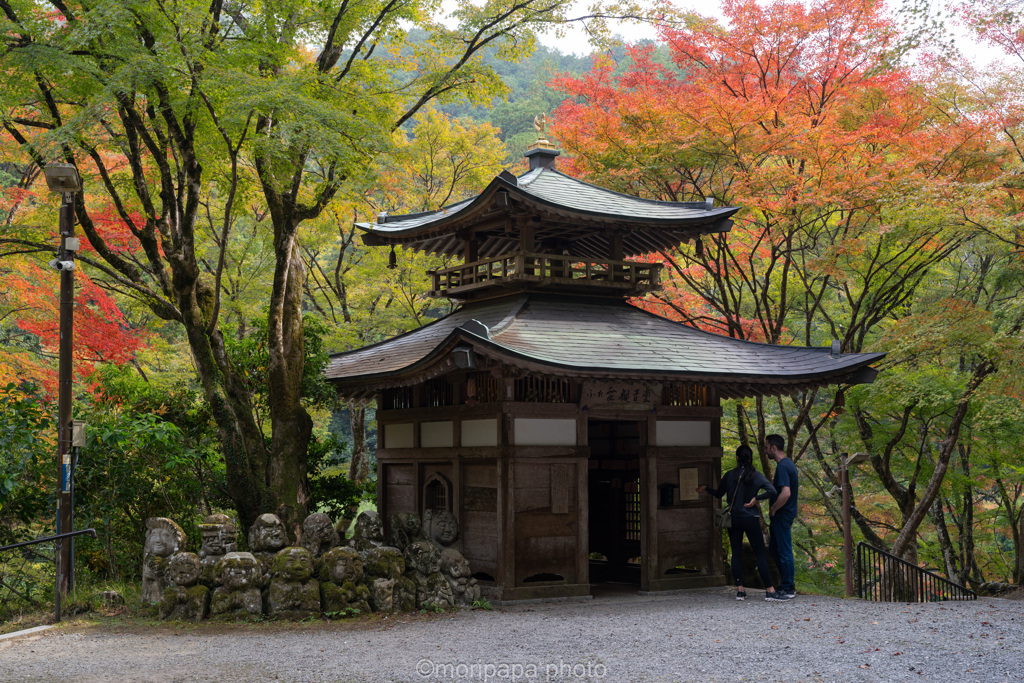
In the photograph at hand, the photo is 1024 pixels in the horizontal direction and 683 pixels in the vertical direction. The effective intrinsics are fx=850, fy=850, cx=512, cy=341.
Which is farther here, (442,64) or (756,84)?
(756,84)

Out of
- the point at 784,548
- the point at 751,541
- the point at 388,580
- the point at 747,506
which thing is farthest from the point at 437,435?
the point at 784,548

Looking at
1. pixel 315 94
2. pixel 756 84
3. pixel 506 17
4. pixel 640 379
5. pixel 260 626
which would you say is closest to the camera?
pixel 260 626

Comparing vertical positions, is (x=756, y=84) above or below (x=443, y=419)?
above

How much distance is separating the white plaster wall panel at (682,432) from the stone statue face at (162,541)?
19.9ft

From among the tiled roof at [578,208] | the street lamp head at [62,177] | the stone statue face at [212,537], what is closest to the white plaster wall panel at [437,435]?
the tiled roof at [578,208]

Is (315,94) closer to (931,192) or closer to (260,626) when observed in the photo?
(260,626)

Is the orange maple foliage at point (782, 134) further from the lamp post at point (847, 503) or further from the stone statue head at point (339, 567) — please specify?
the stone statue head at point (339, 567)

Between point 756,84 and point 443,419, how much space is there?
9.52 m

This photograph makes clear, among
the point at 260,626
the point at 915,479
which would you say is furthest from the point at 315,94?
the point at 915,479

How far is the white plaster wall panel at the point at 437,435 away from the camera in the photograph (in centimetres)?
1122

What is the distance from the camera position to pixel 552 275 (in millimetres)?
12102

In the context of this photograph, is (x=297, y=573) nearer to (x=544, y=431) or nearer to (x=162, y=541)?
(x=162, y=541)

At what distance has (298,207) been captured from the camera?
12508mm

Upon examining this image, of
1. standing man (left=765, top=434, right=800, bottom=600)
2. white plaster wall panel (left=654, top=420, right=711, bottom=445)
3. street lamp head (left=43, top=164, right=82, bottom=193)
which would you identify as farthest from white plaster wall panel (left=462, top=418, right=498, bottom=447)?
street lamp head (left=43, top=164, right=82, bottom=193)
